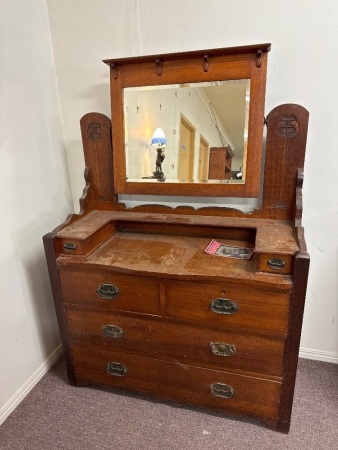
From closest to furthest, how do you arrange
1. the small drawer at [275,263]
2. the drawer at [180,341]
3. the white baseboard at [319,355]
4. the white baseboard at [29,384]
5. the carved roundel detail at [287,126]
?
the small drawer at [275,263]
the drawer at [180,341]
the carved roundel detail at [287,126]
the white baseboard at [29,384]
the white baseboard at [319,355]

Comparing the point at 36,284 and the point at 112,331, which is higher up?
the point at 36,284

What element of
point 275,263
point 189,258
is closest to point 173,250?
point 189,258

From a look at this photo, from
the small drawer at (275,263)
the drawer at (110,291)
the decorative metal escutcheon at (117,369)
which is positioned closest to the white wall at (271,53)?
the small drawer at (275,263)

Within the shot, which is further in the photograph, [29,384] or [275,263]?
[29,384]

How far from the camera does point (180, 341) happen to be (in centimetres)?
119

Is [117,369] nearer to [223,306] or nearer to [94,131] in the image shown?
[223,306]

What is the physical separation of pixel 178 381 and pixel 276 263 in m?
0.71


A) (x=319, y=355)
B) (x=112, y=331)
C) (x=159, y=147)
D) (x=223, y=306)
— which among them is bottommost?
(x=319, y=355)

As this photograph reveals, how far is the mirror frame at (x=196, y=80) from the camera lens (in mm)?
1188

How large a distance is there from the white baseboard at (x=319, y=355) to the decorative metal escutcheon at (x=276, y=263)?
3.09ft

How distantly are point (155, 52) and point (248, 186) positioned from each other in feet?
2.59

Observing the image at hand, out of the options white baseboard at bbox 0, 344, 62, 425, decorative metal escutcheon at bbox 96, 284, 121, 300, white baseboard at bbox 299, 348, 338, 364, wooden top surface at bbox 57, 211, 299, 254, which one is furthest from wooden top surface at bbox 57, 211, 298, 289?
white baseboard at bbox 299, 348, 338, 364

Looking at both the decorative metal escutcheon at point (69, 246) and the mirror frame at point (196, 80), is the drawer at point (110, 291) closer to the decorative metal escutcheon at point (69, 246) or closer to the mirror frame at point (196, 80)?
the decorative metal escutcheon at point (69, 246)

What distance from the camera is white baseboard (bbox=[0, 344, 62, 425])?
4.37ft
